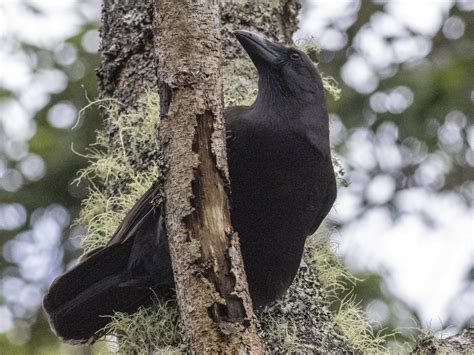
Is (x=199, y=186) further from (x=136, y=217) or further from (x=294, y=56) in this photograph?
(x=294, y=56)

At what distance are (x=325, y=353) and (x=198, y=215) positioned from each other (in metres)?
1.10

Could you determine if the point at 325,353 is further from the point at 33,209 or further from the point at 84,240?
the point at 33,209

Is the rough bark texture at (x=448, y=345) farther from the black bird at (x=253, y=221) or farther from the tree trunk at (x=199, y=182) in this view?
the tree trunk at (x=199, y=182)

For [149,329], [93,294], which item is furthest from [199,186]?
[93,294]

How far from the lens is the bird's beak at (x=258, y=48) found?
12.0 feet

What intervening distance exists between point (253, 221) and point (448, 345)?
0.90m

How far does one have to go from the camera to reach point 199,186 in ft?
8.66

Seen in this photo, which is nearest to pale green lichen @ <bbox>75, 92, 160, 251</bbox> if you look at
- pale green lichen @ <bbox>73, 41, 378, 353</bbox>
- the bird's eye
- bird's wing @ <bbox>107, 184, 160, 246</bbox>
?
pale green lichen @ <bbox>73, 41, 378, 353</bbox>

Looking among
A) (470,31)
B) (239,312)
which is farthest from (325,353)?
(470,31)

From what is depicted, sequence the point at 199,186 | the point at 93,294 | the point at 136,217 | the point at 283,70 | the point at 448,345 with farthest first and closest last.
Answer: the point at 283,70
the point at 93,294
the point at 136,217
the point at 448,345
the point at 199,186

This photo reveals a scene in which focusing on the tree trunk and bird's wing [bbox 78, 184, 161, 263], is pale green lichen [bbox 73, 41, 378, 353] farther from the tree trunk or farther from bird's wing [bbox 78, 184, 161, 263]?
the tree trunk

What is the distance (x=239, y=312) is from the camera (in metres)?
2.52

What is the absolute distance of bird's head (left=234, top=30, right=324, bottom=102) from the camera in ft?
12.1

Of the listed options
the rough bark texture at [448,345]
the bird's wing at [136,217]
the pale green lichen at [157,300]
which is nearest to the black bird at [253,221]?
the bird's wing at [136,217]
